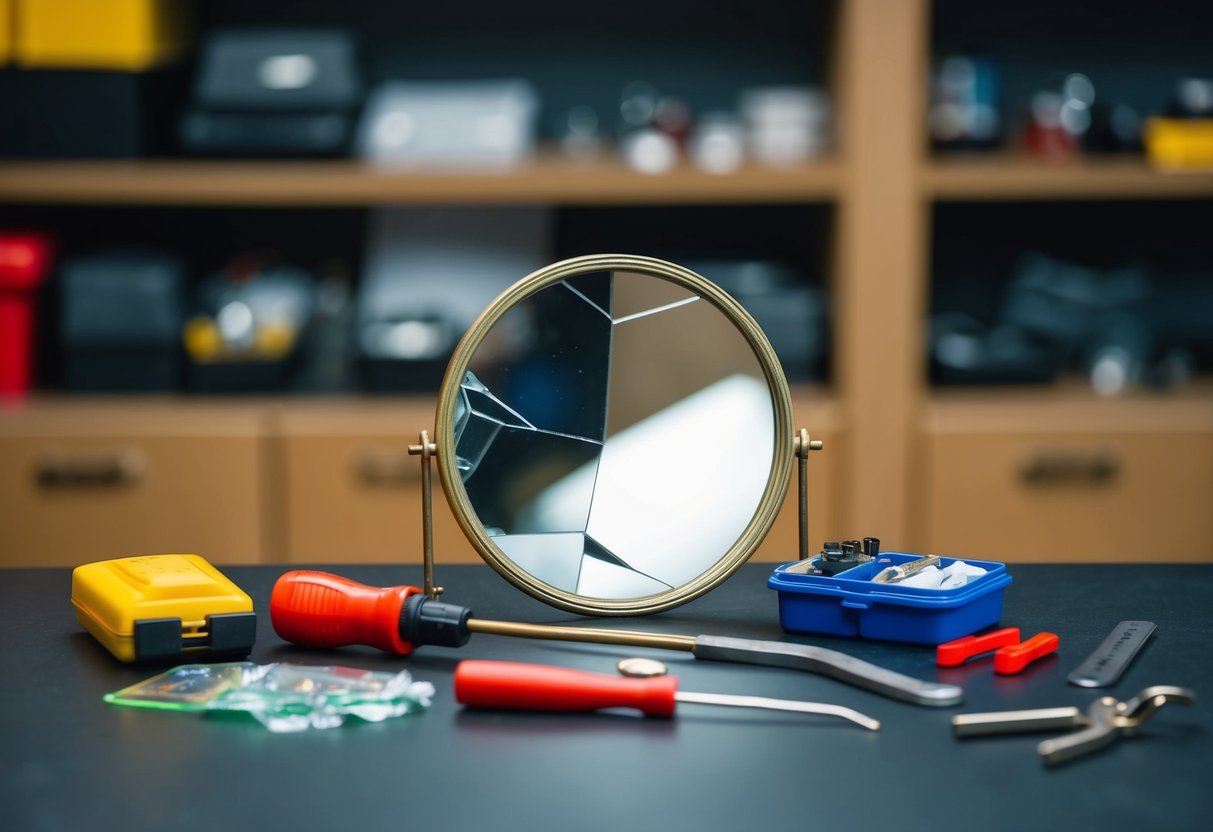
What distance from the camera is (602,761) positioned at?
672 millimetres

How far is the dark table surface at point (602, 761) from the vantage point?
1.99ft

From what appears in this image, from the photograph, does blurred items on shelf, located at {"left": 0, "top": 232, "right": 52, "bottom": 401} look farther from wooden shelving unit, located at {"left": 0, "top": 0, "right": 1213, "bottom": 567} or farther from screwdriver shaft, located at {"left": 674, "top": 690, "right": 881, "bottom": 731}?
screwdriver shaft, located at {"left": 674, "top": 690, "right": 881, "bottom": 731}

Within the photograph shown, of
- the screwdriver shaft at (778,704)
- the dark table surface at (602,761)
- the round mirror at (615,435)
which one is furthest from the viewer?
the round mirror at (615,435)

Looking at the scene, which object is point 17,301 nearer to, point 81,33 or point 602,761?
point 81,33

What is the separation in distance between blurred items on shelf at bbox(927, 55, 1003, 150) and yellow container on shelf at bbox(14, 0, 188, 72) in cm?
136

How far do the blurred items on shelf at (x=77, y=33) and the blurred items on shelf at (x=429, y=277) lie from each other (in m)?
0.51

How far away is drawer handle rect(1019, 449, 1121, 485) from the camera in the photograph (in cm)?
218

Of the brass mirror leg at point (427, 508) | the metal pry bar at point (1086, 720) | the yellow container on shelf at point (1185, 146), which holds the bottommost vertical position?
the metal pry bar at point (1086, 720)

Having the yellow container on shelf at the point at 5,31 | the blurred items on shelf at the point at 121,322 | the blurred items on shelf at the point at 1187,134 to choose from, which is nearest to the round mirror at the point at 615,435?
the blurred items on shelf at the point at 121,322

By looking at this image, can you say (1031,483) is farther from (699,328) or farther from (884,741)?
(884,741)

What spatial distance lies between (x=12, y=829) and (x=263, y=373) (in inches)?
68.3

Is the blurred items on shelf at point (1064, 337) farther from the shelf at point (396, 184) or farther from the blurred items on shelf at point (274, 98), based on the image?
the blurred items on shelf at point (274, 98)

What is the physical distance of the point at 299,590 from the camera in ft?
2.82

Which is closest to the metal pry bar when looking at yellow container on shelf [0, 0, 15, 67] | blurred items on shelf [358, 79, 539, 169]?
blurred items on shelf [358, 79, 539, 169]
